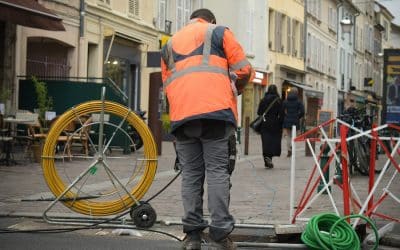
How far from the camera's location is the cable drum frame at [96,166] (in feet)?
23.9

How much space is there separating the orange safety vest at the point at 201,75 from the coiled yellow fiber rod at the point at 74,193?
1.51 meters

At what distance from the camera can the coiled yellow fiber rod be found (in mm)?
7297

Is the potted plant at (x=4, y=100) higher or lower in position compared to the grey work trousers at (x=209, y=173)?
higher

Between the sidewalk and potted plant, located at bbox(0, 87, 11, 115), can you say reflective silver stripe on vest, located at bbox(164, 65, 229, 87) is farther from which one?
potted plant, located at bbox(0, 87, 11, 115)

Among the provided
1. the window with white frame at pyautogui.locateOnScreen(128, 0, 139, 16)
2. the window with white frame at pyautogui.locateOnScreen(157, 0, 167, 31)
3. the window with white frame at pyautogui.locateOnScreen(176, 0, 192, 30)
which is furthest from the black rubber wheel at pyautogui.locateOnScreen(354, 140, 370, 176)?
the window with white frame at pyautogui.locateOnScreen(176, 0, 192, 30)

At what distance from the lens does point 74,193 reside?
7.43 metres

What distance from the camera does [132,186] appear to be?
785cm

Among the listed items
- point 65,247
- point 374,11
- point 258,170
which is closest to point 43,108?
point 258,170

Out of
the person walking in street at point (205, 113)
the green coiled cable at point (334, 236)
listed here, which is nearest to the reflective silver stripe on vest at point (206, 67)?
the person walking in street at point (205, 113)

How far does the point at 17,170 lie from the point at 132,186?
594 centimetres

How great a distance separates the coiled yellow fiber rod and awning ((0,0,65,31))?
26.2ft

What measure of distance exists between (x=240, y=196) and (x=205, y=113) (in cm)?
445

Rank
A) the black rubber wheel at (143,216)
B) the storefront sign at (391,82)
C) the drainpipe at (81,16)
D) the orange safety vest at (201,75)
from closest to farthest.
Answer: the orange safety vest at (201,75)
the black rubber wheel at (143,216)
the drainpipe at (81,16)
the storefront sign at (391,82)

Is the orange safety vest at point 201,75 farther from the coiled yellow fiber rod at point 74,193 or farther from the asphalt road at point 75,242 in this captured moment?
the coiled yellow fiber rod at point 74,193
